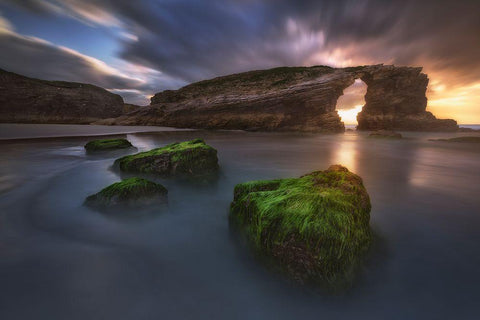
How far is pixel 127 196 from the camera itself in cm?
330

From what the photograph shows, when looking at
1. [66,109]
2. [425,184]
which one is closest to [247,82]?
[425,184]

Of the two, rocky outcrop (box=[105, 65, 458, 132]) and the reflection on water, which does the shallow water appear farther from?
rocky outcrop (box=[105, 65, 458, 132])

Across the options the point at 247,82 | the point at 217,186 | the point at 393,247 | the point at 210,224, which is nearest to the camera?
the point at 393,247

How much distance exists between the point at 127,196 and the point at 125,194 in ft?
0.18

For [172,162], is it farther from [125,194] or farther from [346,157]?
[346,157]

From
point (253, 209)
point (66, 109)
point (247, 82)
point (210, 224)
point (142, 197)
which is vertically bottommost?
point (210, 224)

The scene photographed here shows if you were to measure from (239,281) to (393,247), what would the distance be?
2.01 metres

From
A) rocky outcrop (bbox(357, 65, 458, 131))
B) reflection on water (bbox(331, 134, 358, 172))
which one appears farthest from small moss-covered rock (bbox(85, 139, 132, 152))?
rocky outcrop (bbox(357, 65, 458, 131))

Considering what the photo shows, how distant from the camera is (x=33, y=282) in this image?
179cm

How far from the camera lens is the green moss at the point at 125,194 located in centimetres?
329

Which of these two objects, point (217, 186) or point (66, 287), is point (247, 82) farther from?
point (66, 287)

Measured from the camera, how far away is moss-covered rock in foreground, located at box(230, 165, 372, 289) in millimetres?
1762

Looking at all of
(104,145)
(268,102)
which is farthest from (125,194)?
(268,102)

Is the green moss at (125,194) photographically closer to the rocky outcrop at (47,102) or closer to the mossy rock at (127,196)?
the mossy rock at (127,196)
